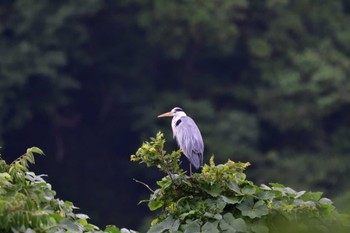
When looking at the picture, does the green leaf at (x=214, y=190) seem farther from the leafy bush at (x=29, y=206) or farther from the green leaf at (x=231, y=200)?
the leafy bush at (x=29, y=206)

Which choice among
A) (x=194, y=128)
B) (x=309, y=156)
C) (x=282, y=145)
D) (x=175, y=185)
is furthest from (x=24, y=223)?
(x=282, y=145)

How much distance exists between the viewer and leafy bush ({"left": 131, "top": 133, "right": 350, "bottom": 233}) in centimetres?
629

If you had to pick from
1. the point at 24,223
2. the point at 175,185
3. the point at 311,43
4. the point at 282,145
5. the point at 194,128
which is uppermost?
the point at 311,43

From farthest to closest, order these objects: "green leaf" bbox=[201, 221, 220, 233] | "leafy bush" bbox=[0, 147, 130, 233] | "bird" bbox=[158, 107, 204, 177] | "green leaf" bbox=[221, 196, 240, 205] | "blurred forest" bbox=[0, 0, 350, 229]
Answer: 1. "blurred forest" bbox=[0, 0, 350, 229]
2. "bird" bbox=[158, 107, 204, 177]
3. "green leaf" bbox=[221, 196, 240, 205]
4. "green leaf" bbox=[201, 221, 220, 233]
5. "leafy bush" bbox=[0, 147, 130, 233]

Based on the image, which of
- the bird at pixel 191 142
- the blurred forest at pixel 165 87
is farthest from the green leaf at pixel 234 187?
the blurred forest at pixel 165 87

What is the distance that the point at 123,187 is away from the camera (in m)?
31.3

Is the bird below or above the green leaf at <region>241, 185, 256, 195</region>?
above

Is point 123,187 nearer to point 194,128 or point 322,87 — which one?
point 322,87

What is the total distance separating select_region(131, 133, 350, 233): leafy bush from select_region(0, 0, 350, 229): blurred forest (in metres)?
20.1

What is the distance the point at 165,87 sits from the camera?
32094 mm

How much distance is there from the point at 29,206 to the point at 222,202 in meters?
1.49

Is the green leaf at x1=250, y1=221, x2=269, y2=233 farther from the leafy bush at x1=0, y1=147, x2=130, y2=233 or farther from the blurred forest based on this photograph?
the blurred forest

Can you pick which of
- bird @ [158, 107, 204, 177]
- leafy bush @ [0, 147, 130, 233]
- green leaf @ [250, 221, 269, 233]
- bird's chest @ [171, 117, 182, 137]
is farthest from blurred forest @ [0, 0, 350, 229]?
leafy bush @ [0, 147, 130, 233]

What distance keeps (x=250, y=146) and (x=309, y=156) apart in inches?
56.9
